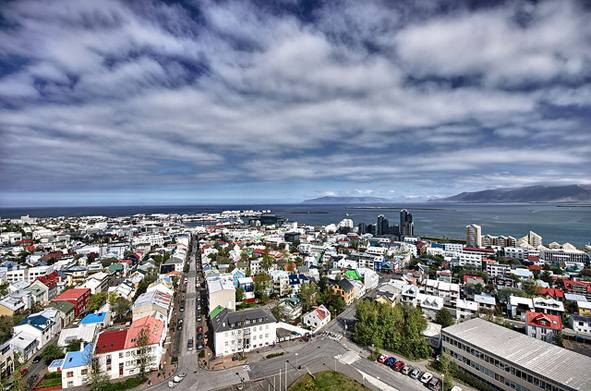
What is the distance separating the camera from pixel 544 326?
18.9 meters

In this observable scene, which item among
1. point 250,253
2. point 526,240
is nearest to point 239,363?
point 250,253

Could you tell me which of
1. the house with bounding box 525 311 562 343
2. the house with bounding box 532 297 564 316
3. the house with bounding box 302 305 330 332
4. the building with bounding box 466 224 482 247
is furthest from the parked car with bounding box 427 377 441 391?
the building with bounding box 466 224 482 247

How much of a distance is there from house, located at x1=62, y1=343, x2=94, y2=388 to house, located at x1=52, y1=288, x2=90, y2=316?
1209 cm

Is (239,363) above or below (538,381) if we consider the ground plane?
below

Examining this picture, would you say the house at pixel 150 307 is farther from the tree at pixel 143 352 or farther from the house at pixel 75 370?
the house at pixel 75 370

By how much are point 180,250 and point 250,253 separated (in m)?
12.5

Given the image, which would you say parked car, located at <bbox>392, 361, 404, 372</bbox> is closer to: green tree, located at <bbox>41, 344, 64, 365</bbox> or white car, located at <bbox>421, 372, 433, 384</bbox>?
white car, located at <bbox>421, 372, 433, 384</bbox>

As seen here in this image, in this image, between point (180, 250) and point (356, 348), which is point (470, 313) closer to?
point (356, 348)

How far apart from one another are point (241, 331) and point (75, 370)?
Answer: 8.94 metres

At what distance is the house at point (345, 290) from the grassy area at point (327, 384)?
11.3 m

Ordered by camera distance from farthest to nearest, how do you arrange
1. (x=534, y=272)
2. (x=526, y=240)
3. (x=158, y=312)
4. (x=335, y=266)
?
(x=526, y=240)
(x=335, y=266)
(x=534, y=272)
(x=158, y=312)

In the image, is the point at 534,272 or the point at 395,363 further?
the point at 534,272

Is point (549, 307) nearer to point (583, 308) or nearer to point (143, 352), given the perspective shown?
point (583, 308)

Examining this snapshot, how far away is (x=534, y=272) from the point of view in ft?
116
